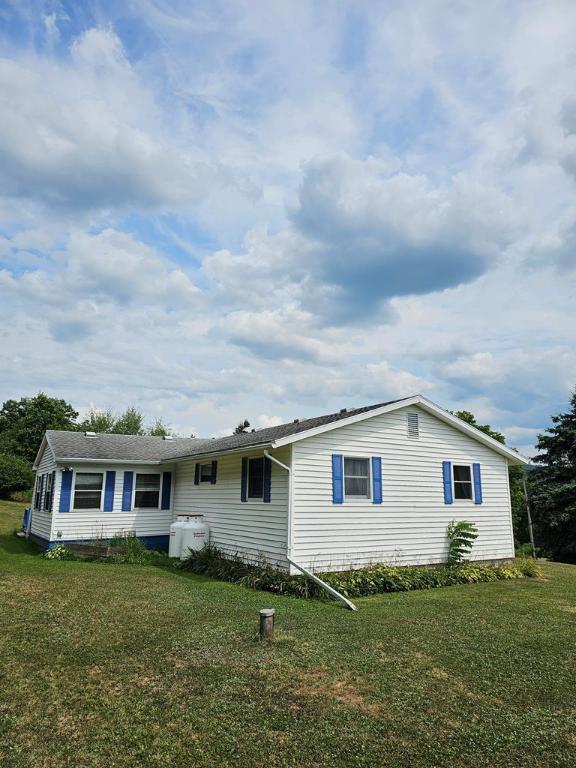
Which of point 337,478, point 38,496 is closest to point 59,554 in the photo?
point 38,496

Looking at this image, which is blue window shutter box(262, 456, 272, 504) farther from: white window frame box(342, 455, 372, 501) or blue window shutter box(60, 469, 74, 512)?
blue window shutter box(60, 469, 74, 512)

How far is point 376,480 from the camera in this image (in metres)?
12.2

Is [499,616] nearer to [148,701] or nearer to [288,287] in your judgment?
[148,701]

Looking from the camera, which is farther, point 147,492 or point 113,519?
point 147,492

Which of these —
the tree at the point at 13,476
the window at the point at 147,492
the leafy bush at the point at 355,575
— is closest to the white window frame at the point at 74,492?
the window at the point at 147,492

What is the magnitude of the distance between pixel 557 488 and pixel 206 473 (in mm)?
17656

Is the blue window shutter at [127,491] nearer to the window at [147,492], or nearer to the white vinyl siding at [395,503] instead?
the window at [147,492]

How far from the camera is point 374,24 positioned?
10.1m

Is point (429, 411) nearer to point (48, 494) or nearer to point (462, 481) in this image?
point (462, 481)

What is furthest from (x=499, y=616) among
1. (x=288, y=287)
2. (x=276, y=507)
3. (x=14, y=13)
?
(x=14, y=13)

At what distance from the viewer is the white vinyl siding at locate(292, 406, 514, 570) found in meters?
11.1

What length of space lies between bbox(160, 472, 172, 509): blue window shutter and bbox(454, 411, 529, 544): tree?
1880 cm

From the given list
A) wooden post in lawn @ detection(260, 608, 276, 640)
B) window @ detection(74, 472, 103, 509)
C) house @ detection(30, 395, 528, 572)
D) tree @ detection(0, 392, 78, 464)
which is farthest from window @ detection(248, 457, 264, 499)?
tree @ detection(0, 392, 78, 464)

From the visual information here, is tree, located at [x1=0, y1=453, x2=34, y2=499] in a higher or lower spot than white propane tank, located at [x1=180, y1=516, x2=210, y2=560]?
higher
